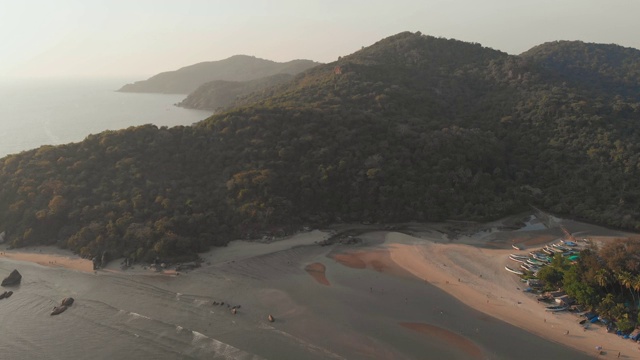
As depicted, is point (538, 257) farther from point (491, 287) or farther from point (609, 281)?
point (609, 281)

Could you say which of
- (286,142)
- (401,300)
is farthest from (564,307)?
(286,142)

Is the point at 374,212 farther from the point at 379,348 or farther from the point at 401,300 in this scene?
the point at 379,348

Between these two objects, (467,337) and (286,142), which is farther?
(286,142)

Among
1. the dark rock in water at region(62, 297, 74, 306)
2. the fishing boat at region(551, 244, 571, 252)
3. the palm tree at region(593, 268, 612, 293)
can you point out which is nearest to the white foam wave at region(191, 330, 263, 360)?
the dark rock in water at region(62, 297, 74, 306)

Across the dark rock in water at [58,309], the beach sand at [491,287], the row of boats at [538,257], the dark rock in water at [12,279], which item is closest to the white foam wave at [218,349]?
the dark rock in water at [58,309]

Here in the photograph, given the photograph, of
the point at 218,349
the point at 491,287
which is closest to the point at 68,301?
the point at 218,349

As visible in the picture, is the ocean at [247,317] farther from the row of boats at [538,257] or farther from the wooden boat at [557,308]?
the row of boats at [538,257]
